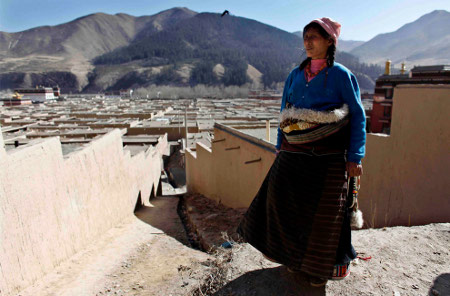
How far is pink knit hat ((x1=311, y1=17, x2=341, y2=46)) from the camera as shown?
1964 millimetres

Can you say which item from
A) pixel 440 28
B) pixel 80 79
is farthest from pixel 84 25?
pixel 440 28

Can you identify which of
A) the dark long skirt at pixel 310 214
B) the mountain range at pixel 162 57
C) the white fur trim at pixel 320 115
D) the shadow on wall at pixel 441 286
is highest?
the mountain range at pixel 162 57

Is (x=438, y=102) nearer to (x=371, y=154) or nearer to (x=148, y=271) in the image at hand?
(x=371, y=154)

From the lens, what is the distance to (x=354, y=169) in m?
1.98

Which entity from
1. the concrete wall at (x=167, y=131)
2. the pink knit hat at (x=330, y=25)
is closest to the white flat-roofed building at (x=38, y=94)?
the concrete wall at (x=167, y=131)

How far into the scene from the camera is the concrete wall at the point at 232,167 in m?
5.91

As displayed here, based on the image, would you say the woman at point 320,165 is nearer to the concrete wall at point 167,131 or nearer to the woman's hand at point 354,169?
the woman's hand at point 354,169

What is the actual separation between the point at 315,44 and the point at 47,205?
125 inches

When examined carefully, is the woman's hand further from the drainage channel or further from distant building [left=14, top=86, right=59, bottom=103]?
distant building [left=14, top=86, right=59, bottom=103]

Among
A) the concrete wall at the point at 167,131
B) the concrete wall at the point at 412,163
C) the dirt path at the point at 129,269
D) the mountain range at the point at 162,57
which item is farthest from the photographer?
the mountain range at the point at 162,57

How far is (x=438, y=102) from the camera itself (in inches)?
164

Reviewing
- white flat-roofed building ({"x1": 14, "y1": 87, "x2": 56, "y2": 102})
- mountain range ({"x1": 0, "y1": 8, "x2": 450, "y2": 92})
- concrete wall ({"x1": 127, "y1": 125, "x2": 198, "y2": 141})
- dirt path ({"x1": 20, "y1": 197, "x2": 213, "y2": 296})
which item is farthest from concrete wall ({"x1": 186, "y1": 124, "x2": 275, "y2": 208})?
white flat-roofed building ({"x1": 14, "y1": 87, "x2": 56, "y2": 102})

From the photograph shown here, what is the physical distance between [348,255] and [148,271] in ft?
7.17

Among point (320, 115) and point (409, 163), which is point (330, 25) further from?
point (409, 163)
